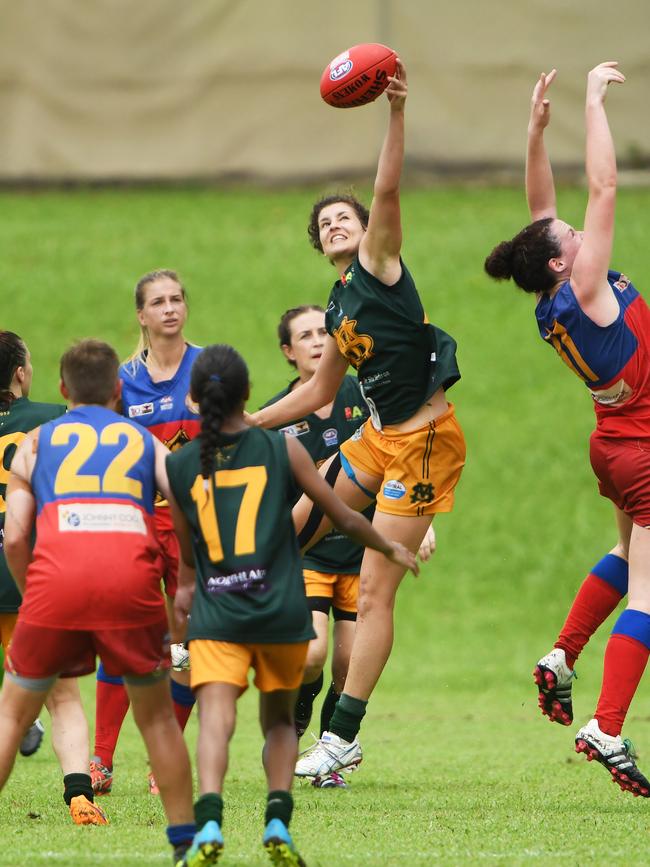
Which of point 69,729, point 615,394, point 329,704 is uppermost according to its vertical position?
point 615,394

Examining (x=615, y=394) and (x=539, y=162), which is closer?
(x=615, y=394)

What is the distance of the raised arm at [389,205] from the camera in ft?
20.2

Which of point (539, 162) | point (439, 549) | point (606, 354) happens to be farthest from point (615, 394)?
point (439, 549)

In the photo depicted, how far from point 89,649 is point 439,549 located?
959cm

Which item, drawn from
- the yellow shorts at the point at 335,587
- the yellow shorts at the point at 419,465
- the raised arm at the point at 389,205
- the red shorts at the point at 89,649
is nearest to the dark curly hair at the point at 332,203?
the raised arm at the point at 389,205

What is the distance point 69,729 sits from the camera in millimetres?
6203

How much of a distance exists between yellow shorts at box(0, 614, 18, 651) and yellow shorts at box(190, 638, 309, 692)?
171cm

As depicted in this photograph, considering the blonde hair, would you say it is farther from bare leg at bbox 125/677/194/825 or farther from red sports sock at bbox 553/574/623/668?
bare leg at bbox 125/677/194/825

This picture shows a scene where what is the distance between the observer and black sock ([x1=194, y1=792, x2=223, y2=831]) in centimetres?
446

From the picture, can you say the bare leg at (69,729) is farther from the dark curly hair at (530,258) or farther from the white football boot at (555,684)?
the dark curly hair at (530,258)

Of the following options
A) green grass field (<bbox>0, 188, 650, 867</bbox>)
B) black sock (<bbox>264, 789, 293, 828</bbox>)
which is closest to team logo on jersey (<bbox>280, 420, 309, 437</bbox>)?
green grass field (<bbox>0, 188, 650, 867</bbox>)

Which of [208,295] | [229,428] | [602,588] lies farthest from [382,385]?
[208,295]

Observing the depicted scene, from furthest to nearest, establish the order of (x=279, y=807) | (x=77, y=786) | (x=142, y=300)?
1. (x=142, y=300)
2. (x=77, y=786)
3. (x=279, y=807)

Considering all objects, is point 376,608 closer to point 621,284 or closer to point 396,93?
point 621,284
